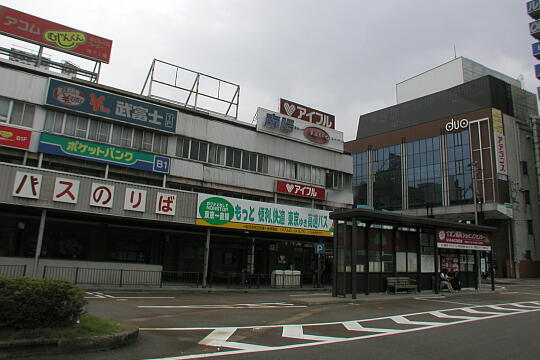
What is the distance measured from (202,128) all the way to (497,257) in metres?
43.3

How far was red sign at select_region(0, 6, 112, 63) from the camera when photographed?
2620cm

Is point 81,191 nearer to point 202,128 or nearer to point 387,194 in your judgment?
point 202,128

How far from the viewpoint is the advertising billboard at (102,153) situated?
2373 cm

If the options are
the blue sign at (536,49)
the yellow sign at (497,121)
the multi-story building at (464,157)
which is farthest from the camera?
the blue sign at (536,49)

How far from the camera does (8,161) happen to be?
2367 cm

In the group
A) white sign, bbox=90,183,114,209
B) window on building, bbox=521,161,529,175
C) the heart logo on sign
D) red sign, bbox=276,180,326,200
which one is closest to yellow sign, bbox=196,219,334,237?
red sign, bbox=276,180,326,200

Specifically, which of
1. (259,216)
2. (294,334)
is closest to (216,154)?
(259,216)

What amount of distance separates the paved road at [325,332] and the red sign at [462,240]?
7664 mm

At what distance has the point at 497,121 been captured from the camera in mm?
54938

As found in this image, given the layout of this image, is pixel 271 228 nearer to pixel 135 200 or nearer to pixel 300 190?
pixel 300 190

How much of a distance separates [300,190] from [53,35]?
21242 millimetres

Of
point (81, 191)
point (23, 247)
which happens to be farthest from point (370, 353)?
point (23, 247)

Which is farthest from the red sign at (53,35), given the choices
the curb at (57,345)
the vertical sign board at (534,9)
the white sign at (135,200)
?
the vertical sign board at (534,9)

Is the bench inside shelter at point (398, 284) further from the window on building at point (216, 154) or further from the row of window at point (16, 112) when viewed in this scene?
the row of window at point (16, 112)
